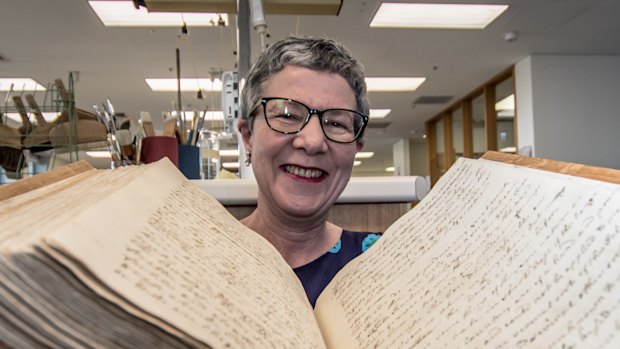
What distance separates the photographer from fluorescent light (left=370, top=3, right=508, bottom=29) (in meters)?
3.08

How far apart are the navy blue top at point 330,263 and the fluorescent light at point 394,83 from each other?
13.7 feet

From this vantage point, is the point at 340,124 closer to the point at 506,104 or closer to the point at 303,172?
the point at 303,172

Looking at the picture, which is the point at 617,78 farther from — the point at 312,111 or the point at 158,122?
the point at 158,122

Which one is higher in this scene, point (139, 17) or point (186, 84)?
point (139, 17)

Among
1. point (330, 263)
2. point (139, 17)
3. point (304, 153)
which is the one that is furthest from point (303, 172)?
point (139, 17)

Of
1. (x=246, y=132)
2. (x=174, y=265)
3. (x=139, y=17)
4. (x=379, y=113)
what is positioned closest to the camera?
(x=174, y=265)

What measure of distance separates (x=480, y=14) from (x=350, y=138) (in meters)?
3.06

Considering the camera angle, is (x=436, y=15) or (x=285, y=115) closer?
(x=285, y=115)

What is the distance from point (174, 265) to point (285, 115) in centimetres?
45

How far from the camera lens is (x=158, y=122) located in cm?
638

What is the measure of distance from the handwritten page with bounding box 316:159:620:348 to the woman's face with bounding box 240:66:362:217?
297 millimetres

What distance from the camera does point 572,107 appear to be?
14.1 feet

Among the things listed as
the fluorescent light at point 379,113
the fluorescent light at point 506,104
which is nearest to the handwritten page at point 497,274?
the fluorescent light at point 506,104

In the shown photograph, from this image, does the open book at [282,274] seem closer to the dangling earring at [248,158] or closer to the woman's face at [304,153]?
the woman's face at [304,153]
